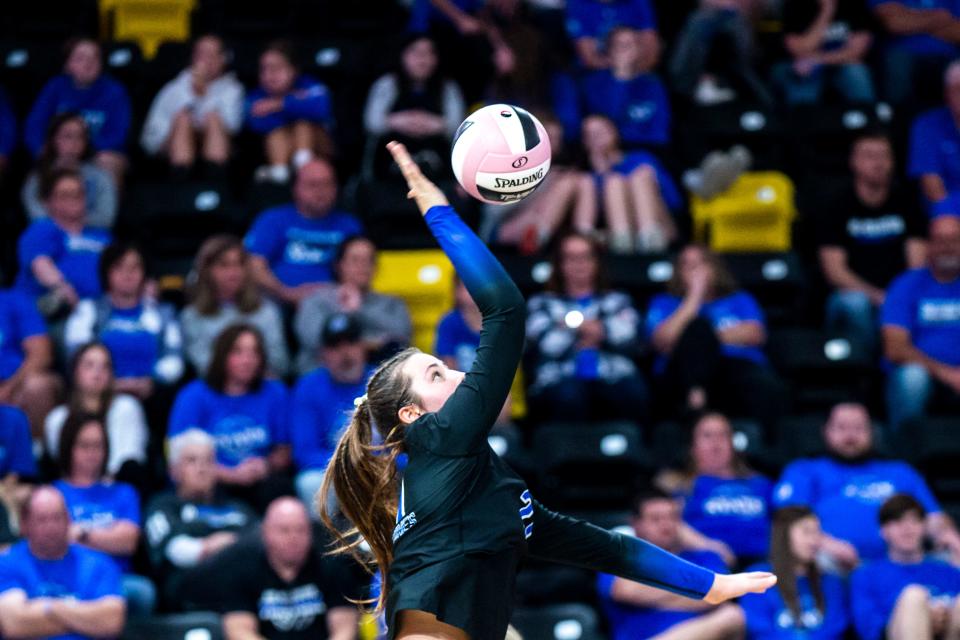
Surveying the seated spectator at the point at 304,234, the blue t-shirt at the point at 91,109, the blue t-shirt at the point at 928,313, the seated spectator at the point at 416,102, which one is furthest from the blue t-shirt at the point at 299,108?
the blue t-shirt at the point at 928,313

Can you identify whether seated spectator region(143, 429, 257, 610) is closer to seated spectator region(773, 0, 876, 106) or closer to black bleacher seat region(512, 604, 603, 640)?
black bleacher seat region(512, 604, 603, 640)

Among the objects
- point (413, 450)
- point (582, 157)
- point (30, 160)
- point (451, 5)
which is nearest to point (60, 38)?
point (30, 160)

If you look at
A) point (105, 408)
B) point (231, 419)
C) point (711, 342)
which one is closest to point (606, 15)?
point (711, 342)

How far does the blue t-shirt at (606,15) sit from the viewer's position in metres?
11.4

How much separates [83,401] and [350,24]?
14.1 feet

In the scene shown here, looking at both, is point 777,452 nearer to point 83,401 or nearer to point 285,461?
point 285,461

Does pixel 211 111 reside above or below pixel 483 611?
below

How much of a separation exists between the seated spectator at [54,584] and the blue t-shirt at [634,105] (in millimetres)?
4825

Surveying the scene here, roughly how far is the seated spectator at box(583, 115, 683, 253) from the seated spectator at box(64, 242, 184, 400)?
2.71 meters

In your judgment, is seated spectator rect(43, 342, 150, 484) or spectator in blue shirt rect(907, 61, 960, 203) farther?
spectator in blue shirt rect(907, 61, 960, 203)

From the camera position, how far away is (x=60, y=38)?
11781 mm

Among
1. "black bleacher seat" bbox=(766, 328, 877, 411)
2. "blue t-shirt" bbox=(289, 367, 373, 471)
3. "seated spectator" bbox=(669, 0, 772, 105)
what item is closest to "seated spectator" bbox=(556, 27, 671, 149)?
"seated spectator" bbox=(669, 0, 772, 105)

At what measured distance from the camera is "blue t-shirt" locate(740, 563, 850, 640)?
802cm

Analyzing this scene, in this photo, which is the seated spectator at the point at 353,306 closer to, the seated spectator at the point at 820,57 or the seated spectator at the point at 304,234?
the seated spectator at the point at 304,234
